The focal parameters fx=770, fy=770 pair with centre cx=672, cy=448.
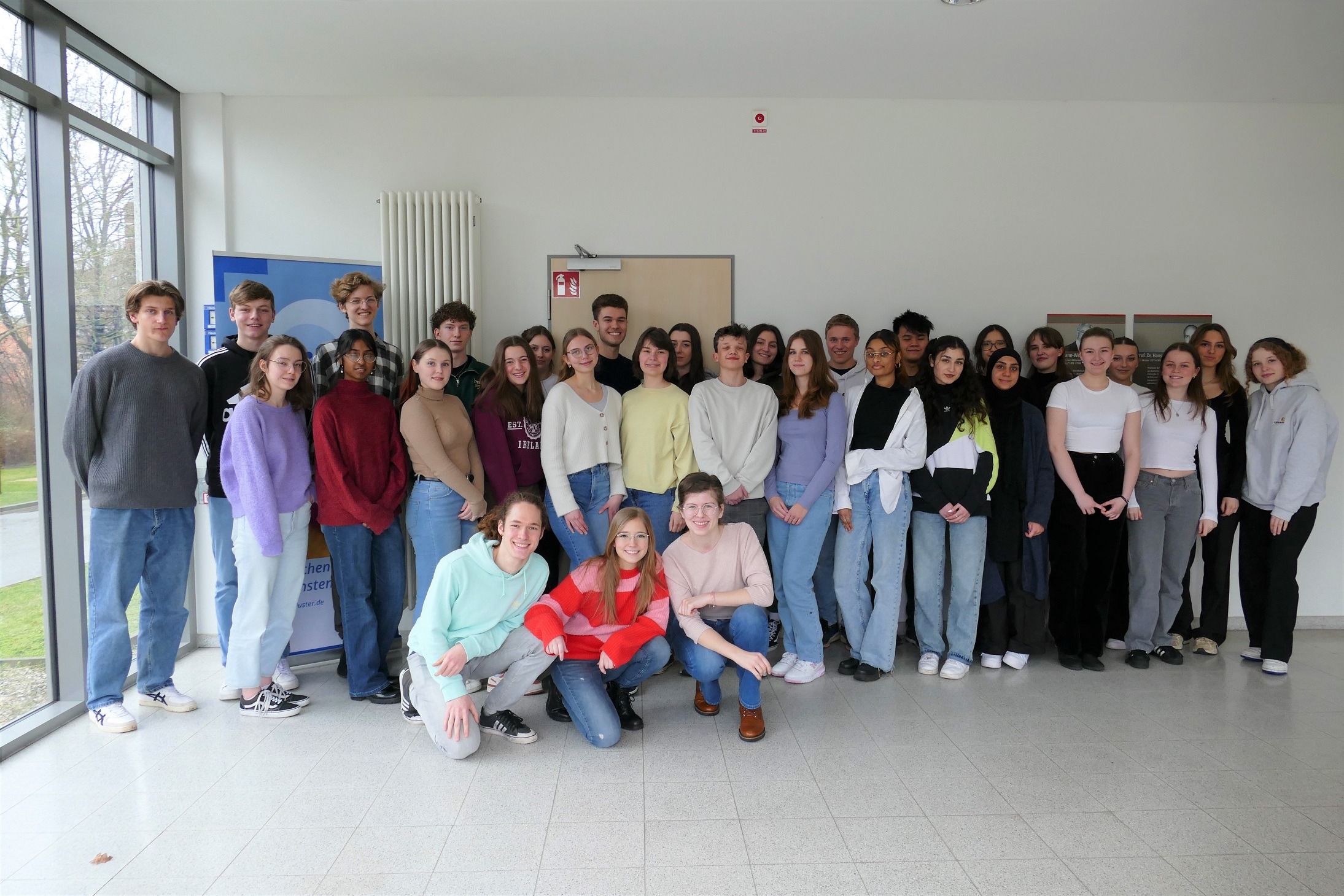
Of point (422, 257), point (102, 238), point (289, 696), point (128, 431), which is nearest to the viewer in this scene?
point (128, 431)

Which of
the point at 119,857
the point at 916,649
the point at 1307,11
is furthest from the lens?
the point at 916,649

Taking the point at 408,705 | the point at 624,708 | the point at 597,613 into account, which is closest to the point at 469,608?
the point at 597,613

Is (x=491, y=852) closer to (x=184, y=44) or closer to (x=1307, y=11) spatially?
(x=184, y=44)

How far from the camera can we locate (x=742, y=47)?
153 inches

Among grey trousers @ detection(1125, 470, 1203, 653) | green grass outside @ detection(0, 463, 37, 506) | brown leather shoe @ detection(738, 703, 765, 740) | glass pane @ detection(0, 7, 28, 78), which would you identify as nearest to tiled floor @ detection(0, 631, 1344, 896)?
brown leather shoe @ detection(738, 703, 765, 740)

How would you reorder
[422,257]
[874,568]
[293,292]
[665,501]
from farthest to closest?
[422,257] → [293,292] → [874,568] → [665,501]

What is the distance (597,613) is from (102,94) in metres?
3.56

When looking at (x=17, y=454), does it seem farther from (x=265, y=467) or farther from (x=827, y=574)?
(x=827, y=574)

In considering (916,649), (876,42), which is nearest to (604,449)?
(916,649)

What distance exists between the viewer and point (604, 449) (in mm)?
3533

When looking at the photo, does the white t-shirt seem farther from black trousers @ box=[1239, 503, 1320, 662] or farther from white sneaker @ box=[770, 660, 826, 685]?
white sneaker @ box=[770, 660, 826, 685]

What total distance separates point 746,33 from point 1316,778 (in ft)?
12.7

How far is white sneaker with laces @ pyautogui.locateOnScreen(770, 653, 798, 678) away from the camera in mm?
3738

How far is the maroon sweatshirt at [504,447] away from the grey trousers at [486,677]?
82 centimetres
